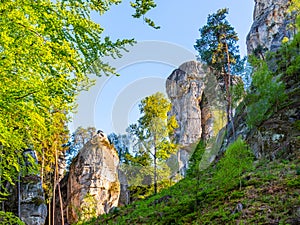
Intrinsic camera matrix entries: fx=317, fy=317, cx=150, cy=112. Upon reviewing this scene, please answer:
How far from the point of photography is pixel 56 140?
18234 mm

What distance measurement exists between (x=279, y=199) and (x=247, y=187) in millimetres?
1685

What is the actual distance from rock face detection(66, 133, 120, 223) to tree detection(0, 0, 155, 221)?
60.7ft

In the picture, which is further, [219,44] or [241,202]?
[219,44]

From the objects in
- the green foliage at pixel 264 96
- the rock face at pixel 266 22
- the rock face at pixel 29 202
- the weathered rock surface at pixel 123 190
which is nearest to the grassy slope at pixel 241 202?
the green foliage at pixel 264 96

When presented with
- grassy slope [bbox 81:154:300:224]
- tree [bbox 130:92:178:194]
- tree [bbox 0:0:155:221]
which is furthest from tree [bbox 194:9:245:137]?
tree [bbox 0:0:155:221]

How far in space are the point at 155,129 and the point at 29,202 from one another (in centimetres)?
760

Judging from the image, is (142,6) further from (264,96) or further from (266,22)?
(266,22)

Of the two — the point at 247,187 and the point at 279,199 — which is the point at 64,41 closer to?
the point at 279,199

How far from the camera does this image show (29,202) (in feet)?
54.3

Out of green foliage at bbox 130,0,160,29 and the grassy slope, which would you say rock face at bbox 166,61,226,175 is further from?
green foliage at bbox 130,0,160,29

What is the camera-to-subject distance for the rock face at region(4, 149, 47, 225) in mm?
16344

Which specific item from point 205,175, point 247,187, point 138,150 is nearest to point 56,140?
point 138,150

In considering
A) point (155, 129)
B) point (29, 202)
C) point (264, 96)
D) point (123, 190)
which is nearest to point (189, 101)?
point (123, 190)

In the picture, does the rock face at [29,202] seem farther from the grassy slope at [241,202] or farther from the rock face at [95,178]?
the grassy slope at [241,202]
